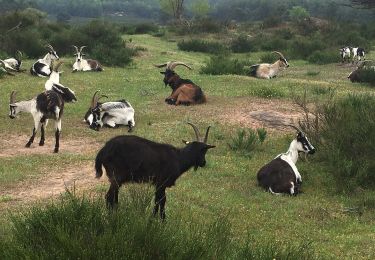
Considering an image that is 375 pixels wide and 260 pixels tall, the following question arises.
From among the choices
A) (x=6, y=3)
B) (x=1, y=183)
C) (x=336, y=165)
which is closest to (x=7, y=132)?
(x=1, y=183)

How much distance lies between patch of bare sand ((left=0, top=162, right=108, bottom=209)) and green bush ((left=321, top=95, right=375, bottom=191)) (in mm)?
4590

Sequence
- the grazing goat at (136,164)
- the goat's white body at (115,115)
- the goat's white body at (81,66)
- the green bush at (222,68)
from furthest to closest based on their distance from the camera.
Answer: the green bush at (222,68), the goat's white body at (81,66), the goat's white body at (115,115), the grazing goat at (136,164)

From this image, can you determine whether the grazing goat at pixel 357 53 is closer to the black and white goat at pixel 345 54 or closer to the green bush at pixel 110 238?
the black and white goat at pixel 345 54

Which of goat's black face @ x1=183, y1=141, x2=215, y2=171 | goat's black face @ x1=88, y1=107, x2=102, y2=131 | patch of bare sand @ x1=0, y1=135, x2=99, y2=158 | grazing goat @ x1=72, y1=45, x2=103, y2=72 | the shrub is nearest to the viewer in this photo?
goat's black face @ x1=183, y1=141, x2=215, y2=171

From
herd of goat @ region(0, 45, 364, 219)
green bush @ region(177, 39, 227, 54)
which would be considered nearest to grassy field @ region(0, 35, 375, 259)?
herd of goat @ region(0, 45, 364, 219)

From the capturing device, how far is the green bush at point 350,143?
400 inches

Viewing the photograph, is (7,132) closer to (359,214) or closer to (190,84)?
(190,84)

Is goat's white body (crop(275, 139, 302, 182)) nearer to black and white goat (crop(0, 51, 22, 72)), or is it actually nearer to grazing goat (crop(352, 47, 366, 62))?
black and white goat (crop(0, 51, 22, 72))

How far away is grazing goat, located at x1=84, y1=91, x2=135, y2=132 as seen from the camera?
14.1 m

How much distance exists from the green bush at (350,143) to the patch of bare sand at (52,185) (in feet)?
15.1

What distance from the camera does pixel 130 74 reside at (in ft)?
76.3

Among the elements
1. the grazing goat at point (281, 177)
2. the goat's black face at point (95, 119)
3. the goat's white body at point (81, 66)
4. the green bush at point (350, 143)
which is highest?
the green bush at point (350, 143)

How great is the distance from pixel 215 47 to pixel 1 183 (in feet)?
90.1

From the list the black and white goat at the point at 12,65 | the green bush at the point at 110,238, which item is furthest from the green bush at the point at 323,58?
the green bush at the point at 110,238
